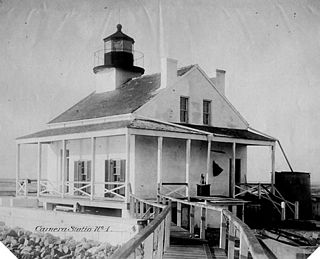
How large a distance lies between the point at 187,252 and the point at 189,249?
0.19 meters

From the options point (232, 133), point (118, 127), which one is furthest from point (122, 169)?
point (232, 133)

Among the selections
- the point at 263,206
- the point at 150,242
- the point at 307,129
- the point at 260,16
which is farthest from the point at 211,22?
the point at 263,206

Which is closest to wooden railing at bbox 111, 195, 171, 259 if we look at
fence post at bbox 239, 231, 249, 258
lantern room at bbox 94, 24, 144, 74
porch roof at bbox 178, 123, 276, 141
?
fence post at bbox 239, 231, 249, 258

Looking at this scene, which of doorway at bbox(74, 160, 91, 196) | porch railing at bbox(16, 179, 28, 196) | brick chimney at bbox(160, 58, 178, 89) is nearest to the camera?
brick chimney at bbox(160, 58, 178, 89)

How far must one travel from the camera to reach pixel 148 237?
174 inches

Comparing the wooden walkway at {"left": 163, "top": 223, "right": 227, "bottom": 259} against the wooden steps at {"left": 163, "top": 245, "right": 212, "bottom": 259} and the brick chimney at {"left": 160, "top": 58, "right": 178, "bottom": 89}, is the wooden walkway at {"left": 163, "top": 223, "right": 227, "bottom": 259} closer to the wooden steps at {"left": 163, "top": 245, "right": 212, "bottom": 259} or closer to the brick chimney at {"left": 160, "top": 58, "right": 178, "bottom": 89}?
the wooden steps at {"left": 163, "top": 245, "right": 212, "bottom": 259}

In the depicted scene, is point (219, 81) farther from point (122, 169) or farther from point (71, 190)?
point (71, 190)

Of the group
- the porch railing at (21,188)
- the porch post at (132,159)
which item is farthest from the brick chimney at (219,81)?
the porch railing at (21,188)

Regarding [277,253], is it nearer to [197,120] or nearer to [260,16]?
[260,16]

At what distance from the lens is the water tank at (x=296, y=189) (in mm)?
12070

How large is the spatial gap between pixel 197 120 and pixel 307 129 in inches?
155

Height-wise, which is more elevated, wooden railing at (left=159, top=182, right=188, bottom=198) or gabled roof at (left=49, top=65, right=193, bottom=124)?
gabled roof at (left=49, top=65, right=193, bottom=124)

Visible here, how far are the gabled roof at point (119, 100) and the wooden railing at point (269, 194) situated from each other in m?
2.97

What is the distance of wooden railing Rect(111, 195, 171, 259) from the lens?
3.38 metres
